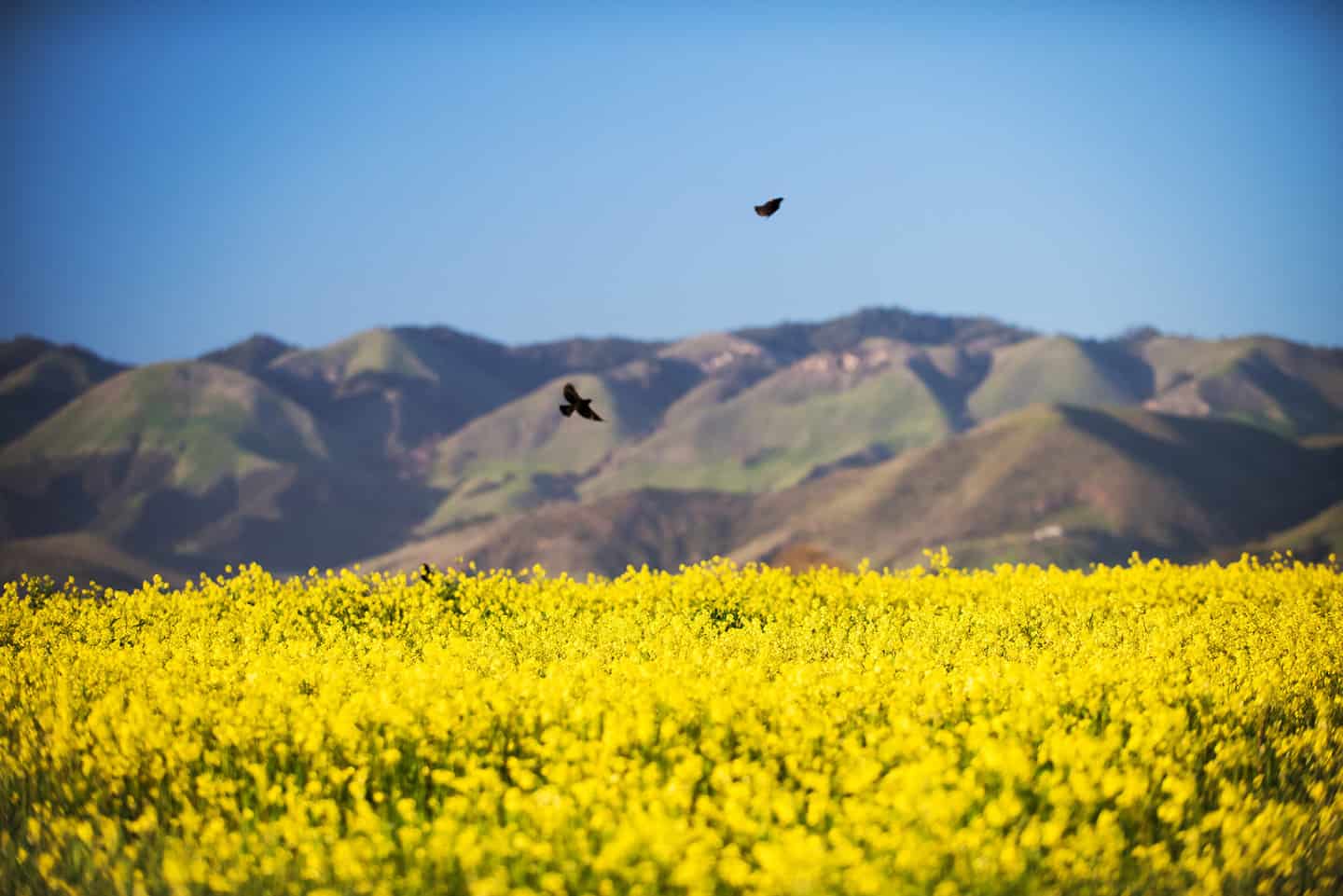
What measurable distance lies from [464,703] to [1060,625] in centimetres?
772

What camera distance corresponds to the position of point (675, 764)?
845 centimetres

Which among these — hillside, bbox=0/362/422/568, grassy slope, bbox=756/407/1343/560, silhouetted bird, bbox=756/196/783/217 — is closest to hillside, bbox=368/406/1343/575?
grassy slope, bbox=756/407/1343/560

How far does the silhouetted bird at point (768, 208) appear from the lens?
13.4 meters

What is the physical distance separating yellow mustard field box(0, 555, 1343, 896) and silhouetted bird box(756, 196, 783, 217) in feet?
13.7

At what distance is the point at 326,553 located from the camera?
181375 millimetres

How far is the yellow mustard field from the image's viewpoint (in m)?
7.16

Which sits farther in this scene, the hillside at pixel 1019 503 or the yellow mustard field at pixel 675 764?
the hillside at pixel 1019 503

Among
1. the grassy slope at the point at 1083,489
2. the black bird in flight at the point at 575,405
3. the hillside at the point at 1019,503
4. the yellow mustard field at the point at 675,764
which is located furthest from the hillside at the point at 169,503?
the yellow mustard field at the point at 675,764

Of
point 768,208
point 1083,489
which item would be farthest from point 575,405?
point 1083,489

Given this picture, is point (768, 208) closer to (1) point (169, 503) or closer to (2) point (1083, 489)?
(2) point (1083, 489)

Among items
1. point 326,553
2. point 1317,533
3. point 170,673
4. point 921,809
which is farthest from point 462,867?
point 326,553

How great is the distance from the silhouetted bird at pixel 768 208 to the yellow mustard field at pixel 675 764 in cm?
416

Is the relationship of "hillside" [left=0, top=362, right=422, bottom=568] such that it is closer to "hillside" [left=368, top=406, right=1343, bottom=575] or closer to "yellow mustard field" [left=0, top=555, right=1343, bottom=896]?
"hillside" [left=368, top=406, right=1343, bottom=575]

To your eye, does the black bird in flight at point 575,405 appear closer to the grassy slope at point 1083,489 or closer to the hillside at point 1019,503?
the hillside at point 1019,503
